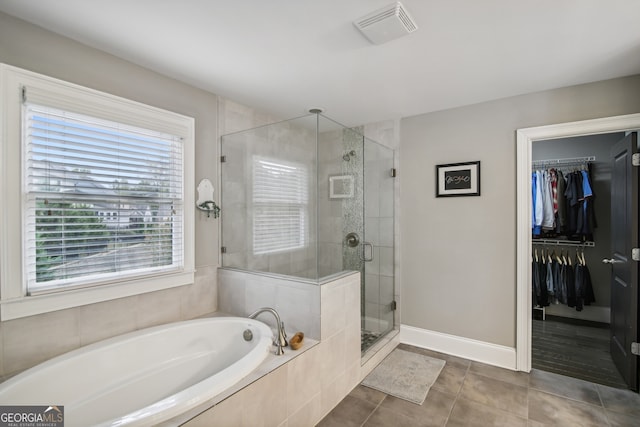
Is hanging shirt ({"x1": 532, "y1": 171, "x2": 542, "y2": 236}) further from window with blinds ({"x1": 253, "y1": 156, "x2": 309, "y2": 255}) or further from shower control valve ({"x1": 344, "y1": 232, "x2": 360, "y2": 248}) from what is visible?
window with blinds ({"x1": 253, "y1": 156, "x2": 309, "y2": 255})

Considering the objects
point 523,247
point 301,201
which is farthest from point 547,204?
point 301,201

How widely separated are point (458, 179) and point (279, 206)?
5.88ft

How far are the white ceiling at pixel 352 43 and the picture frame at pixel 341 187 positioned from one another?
0.76m

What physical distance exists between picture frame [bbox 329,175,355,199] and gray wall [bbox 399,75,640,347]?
839 millimetres

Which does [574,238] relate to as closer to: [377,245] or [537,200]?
[537,200]

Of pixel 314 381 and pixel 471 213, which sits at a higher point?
pixel 471 213

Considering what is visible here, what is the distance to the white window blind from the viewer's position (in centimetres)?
171

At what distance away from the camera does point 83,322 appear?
1.88 meters

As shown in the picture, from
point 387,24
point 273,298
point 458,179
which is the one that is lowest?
point 273,298

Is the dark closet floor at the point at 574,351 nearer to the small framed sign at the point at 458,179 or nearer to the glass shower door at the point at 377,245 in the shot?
the glass shower door at the point at 377,245

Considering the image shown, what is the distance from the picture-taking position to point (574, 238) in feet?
12.1

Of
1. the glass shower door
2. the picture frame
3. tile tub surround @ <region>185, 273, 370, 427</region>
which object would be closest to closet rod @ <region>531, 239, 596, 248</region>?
the glass shower door

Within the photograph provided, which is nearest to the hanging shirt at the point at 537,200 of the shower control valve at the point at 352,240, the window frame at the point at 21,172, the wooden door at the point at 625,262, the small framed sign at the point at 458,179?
the wooden door at the point at 625,262

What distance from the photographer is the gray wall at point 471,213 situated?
2584mm
